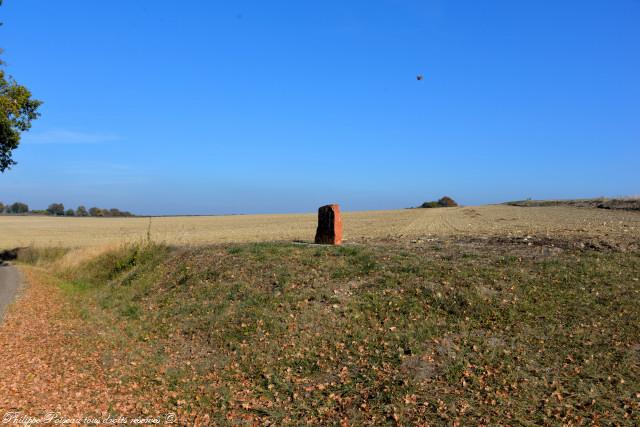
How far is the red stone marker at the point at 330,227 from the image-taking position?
1928 centimetres

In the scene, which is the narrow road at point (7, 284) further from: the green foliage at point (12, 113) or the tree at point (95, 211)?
the tree at point (95, 211)

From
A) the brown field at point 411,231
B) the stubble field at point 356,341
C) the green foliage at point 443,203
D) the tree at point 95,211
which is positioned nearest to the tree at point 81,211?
the tree at point 95,211

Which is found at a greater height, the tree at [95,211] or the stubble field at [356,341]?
the tree at [95,211]

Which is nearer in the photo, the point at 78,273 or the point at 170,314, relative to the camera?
the point at 170,314

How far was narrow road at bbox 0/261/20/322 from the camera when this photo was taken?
52.9 ft

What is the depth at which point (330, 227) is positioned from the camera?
63.7ft

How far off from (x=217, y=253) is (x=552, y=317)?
12.2m

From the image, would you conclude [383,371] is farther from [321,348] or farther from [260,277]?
[260,277]

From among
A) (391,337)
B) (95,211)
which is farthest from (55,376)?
(95,211)

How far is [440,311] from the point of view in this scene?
11.0m

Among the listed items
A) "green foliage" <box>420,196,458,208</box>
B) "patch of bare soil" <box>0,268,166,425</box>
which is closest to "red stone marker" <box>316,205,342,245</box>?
"patch of bare soil" <box>0,268,166,425</box>

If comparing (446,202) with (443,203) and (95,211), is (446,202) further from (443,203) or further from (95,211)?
(95,211)

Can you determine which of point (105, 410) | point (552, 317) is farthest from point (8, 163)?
point (552, 317)

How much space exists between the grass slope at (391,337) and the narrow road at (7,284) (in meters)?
2.59
